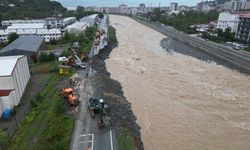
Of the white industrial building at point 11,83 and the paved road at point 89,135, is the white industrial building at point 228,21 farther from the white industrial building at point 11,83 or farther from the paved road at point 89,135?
the white industrial building at point 11,83

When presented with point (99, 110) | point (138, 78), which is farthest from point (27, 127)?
point (138, 78)

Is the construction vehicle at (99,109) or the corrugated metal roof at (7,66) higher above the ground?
the corrugated metal roof at (7,66)

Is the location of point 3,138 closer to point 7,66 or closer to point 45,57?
point 7,66

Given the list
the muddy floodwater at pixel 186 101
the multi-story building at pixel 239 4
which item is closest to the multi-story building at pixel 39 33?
the muddy floodwater at pixel 186 101

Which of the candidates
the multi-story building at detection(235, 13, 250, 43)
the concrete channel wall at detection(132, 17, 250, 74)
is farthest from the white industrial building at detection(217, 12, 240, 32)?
the concrete channel wall at detection(132, 17, 250, 74)

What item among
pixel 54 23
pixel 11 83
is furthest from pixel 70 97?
pixel 54 23

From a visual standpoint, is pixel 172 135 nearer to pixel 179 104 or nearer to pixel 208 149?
pixel 208 149

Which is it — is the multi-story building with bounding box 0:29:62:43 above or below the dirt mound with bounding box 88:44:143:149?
above

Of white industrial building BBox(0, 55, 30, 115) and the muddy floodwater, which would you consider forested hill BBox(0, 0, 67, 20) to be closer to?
the muddy floodwater
